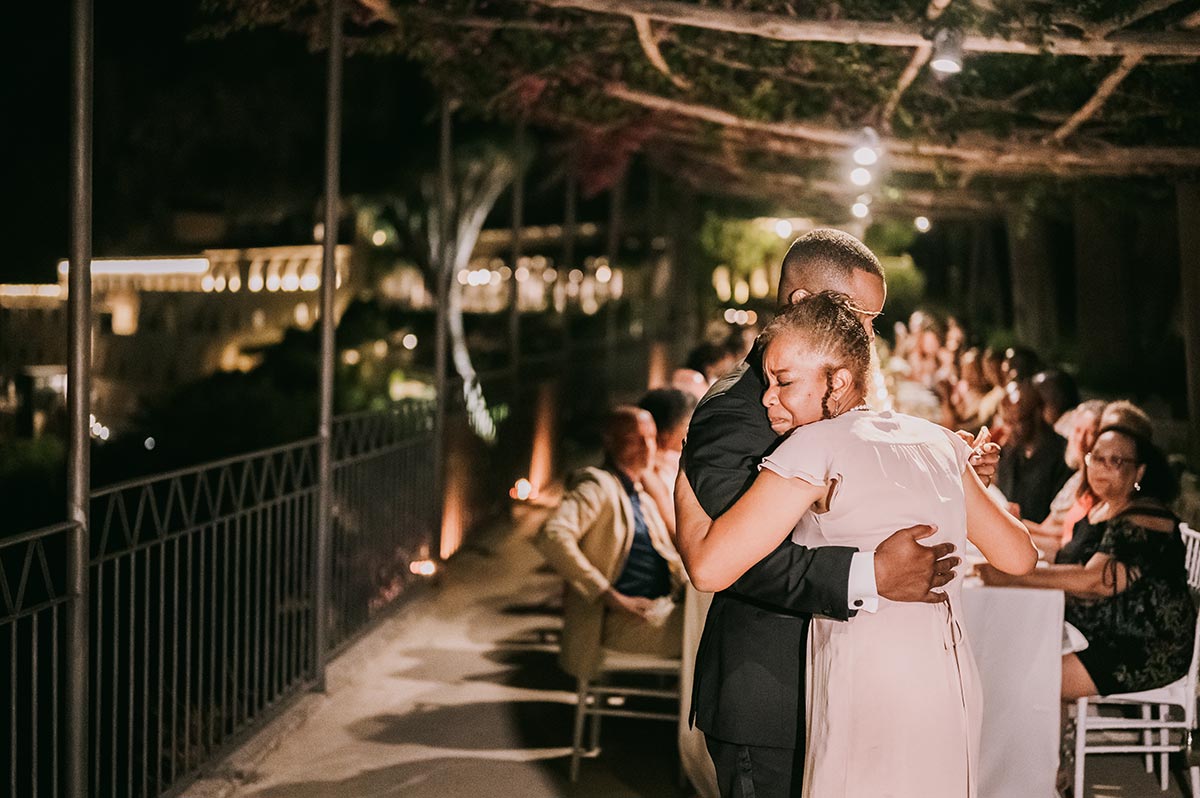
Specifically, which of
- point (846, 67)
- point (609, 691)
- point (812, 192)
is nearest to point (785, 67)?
point (846, 67)

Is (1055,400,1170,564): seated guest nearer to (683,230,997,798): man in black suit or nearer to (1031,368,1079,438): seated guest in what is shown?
(1031,368,1079,438): seated guest

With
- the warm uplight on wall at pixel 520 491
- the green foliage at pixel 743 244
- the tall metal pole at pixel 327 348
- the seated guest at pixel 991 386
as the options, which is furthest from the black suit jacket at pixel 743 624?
the green foliage at pixel 743 244

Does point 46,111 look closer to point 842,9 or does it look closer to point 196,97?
point 196,97

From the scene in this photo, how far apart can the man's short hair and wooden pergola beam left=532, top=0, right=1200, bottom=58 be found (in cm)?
280

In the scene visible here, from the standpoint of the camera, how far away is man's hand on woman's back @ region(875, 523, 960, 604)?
2.79 m

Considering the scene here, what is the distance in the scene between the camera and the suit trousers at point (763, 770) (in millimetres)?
3178

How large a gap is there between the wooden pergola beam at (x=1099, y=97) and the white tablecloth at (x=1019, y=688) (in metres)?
2.55

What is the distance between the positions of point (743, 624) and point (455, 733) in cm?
344

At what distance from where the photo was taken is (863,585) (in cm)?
281

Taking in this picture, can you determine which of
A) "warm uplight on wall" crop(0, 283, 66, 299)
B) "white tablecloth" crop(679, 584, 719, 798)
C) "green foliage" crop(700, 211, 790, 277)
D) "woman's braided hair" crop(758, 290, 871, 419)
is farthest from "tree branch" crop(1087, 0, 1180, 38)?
"warm uplight on wall" crop(0, 283, 66, 299)

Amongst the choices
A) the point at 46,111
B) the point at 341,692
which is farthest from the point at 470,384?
the point at 46,111

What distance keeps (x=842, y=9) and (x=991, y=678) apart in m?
3.09

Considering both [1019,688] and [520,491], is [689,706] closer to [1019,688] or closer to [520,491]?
[1019,688]

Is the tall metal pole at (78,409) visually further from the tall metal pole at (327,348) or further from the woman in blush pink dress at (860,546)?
the tall metal pole at (327,348)
